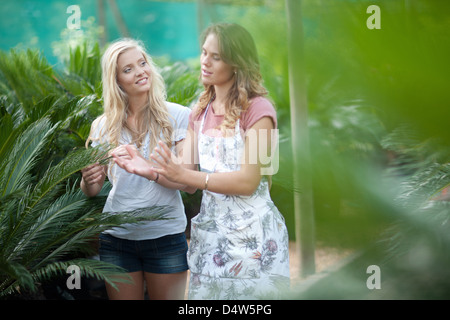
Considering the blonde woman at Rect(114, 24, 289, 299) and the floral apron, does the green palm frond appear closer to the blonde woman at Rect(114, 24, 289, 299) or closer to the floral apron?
the blonde woman at Rect(114, 24, 289, 299)

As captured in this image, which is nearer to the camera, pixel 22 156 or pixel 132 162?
pixel 132 162

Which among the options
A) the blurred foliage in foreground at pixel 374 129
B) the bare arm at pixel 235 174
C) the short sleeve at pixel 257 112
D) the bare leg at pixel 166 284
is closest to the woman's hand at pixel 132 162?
the bare arm at pixel 235 174

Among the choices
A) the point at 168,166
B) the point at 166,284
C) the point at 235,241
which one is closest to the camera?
the point at 168,166

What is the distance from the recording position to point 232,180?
2035 mm

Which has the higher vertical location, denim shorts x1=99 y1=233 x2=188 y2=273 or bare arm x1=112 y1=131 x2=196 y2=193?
bare arm x1=112 y1=131 x2=196 y2=193

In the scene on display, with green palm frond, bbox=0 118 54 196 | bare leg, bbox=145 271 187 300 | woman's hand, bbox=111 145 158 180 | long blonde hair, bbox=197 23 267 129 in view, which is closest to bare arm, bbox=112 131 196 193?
woman's hand, bbox=111 145 158 180

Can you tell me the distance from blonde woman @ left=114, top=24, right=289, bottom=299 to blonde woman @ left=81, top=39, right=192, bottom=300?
0.88ft

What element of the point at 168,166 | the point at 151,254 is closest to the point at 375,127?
the point at 168,166

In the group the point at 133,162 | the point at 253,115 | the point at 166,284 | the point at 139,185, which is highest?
the point at 253,115

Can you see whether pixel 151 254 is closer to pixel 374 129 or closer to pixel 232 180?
pixel 232 180

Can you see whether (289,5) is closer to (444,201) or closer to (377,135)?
(377,135)

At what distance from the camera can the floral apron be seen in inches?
81.9

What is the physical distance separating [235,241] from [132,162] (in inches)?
21.8

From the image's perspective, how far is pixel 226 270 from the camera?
6.90 ft
